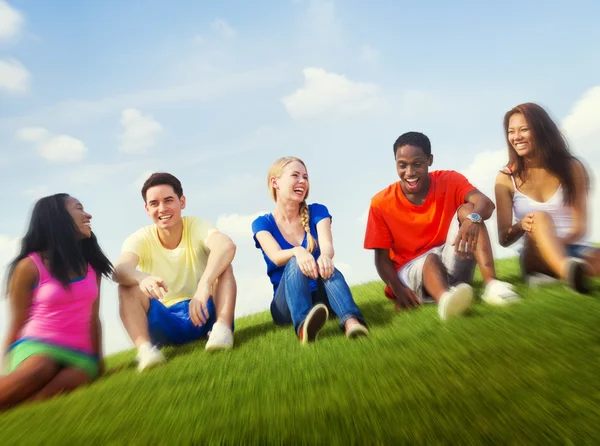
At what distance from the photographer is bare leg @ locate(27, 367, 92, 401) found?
11.1 feet

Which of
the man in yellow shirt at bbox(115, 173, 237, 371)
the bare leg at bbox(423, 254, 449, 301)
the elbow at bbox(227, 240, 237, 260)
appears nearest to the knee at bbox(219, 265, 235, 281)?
the man in yellow shirt at bbox(115, 173, 237, 371)

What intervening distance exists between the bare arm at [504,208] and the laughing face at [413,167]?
2.19ft

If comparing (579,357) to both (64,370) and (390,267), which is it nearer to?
(390,267)

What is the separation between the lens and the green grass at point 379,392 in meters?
1.81

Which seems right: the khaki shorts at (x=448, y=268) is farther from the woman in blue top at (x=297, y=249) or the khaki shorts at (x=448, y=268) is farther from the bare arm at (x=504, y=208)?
the woman in blue top at (x=297, y=249)

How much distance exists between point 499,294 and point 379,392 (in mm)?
2104

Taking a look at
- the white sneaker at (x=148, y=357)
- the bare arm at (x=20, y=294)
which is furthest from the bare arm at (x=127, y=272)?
the bare arm at (x=20, y=294)

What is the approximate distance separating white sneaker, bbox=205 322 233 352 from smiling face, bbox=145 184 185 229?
1058 mm

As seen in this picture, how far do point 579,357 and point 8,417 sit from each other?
3.16 meters

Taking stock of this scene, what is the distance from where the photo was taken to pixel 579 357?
2.40m

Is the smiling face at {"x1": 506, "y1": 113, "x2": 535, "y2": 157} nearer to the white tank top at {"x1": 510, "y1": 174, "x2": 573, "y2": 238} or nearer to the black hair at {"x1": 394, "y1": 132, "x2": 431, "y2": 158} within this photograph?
the white tank top at {"x1": 510, "y1": 174, "x2": 573, "y2": 238}

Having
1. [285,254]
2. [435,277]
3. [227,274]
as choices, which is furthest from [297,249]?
[435,277]

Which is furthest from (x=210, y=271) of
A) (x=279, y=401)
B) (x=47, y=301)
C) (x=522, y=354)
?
(x=522, y=354)

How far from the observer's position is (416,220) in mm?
4566
